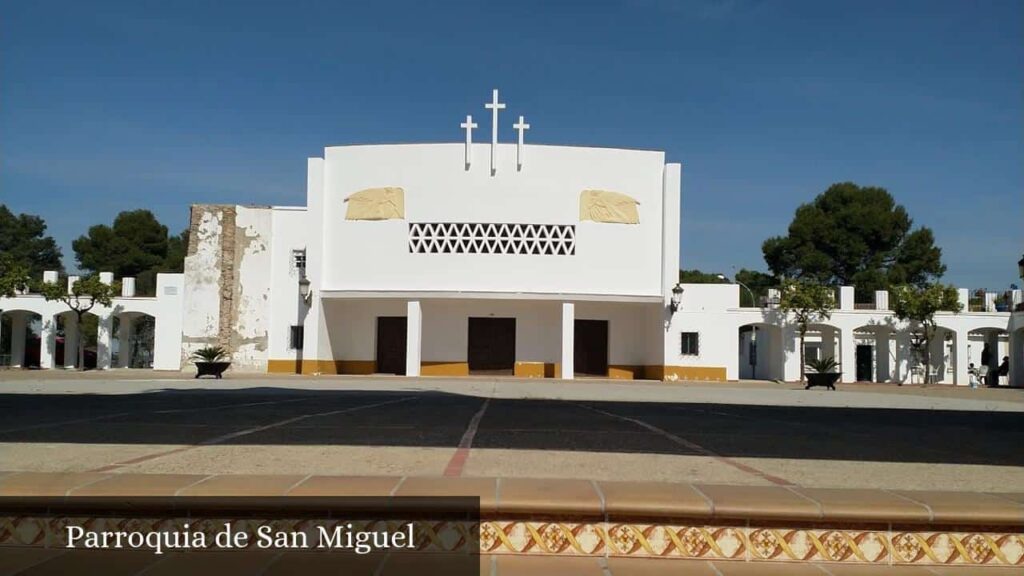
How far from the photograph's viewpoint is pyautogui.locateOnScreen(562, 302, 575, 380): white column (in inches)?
1078

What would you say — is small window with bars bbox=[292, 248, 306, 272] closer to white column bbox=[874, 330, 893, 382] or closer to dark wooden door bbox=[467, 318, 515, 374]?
dark wooden door bbox=[467, 318, 515, 374]

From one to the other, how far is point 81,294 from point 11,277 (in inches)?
124

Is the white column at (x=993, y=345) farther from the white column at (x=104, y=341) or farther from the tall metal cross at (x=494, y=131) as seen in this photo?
the white column at (x=104, y=341)

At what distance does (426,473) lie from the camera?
18.4 ft

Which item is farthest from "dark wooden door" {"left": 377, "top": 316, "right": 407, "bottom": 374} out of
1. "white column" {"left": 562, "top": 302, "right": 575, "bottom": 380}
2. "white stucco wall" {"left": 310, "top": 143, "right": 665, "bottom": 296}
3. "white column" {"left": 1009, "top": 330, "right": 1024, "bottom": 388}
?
"white column" {"left": 1009, "top": 330, "right": 1024, "bottom": 388}

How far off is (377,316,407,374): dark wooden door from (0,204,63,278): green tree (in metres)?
51.0

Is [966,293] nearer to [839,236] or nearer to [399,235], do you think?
[839,236]

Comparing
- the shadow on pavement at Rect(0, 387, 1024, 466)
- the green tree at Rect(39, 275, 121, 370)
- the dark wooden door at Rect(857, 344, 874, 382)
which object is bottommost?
the dark wooden door at Rect(857, 344, 874, 382)

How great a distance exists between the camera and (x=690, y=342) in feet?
96.1

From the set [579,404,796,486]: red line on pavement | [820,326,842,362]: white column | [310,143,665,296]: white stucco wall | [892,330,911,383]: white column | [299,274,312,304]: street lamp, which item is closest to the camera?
[579,404,796,486]: red line on pavement

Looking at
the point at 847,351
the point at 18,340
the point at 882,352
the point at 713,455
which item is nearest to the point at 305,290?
the point at 18,340

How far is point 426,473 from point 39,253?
79.1 meters

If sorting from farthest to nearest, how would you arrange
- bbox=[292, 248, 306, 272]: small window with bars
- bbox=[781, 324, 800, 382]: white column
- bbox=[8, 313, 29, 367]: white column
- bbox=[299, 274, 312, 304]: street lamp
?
bbox=[8, 313, 29, 367]: white column → bbox=[781, 324, 800, 382]: white column → bbox=[292, 248, 306, 272]: small window with bars → bbox=[299, 274, 312, 304]: street lamp

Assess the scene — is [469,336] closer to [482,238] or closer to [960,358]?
[482,238]
